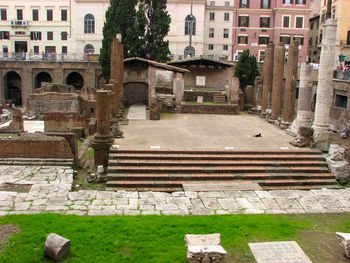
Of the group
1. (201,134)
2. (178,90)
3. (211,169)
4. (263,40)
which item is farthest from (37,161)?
(263,40)

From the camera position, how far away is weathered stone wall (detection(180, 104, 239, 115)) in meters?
25.3

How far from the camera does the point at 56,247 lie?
8.41 meters

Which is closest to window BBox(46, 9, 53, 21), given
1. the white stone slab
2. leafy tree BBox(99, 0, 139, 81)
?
leafy tree BBox(99, 0, 139, 81)

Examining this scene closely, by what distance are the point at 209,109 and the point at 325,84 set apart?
9.74m

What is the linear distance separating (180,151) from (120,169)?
243cm

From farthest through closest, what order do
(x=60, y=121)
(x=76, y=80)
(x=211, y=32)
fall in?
(x=211, y=32), (x=76, y=80), (x=60, y=121)

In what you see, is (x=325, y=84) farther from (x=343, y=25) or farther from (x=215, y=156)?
(x=343, y=25)

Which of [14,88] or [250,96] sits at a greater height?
[250,96]

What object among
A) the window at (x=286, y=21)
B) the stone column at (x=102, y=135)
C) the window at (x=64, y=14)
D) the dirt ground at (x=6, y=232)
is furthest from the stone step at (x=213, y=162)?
the window at (x=64, y=14)

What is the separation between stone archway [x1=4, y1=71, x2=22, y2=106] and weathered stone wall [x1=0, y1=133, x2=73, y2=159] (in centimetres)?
3528

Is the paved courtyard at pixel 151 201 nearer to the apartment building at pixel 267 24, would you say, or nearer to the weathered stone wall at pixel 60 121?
the weathered stone wall at pixel 60 121

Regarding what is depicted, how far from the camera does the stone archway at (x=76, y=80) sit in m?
48.5

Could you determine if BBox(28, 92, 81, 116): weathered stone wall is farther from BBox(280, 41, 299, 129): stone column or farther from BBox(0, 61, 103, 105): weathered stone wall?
BBox(280, 41, 299, 129): stone column

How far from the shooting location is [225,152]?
50.4 feet
